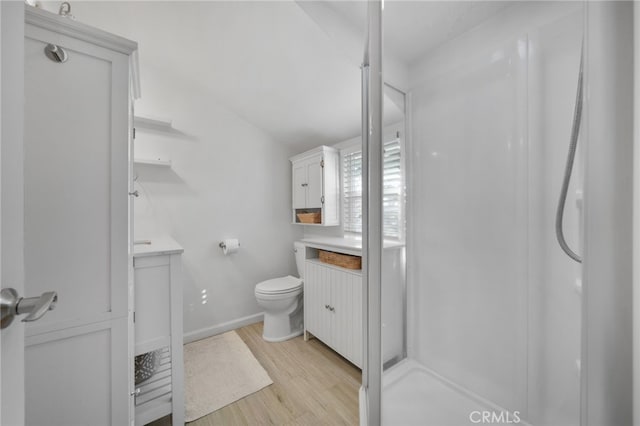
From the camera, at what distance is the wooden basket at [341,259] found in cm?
165

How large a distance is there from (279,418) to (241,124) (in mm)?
Answer: 2440

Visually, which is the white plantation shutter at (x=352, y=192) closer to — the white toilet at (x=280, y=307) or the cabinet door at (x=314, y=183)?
the cabinet door at (x=314, y=183)

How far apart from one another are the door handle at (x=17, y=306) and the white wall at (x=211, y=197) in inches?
70.7

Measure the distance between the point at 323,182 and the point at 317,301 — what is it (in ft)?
3.55

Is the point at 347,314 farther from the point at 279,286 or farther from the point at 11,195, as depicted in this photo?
the point at 11,195

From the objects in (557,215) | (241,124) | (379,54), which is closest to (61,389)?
(379,54)

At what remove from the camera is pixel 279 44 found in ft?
5.06

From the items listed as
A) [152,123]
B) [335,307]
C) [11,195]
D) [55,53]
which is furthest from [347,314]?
[152,123]

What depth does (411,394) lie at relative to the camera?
1.18 metres

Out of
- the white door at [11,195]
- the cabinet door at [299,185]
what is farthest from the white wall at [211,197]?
the white door at [11,195]

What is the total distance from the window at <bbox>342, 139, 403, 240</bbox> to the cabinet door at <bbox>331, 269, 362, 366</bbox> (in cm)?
52

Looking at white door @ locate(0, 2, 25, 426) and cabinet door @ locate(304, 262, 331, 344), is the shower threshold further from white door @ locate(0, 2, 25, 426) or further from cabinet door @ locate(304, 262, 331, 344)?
white door @ locate(0, 2, 25, 426)

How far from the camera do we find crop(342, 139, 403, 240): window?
1271 mm

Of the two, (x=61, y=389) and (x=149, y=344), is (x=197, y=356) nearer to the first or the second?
(x=149, y=344)
